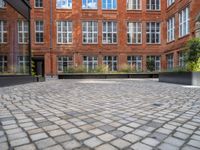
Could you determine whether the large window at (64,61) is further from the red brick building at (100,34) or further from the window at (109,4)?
the window at (109,4)

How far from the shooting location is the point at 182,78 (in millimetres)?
11672

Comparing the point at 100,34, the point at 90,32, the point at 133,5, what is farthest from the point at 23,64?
the point at 133,5

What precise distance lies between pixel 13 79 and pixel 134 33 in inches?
778

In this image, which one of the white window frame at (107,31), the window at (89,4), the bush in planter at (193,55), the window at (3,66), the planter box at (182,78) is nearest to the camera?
the window at (3,66)

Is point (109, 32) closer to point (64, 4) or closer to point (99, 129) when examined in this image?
point (64, 4)

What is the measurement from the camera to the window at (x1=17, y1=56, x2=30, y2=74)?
39.8ft

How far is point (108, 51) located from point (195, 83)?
16638mm

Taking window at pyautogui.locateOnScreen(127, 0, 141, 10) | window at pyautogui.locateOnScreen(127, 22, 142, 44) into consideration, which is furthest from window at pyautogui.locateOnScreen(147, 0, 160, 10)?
window at pyautogui.locateOnScreen(127, 22, 142, 44)

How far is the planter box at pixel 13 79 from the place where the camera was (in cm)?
951

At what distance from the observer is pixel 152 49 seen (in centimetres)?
2698

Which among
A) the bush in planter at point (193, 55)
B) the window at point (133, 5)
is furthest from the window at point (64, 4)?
the bush in planter at point (193, 55)

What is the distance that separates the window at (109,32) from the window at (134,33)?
75.8 inches

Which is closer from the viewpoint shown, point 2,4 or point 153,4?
point 2,4

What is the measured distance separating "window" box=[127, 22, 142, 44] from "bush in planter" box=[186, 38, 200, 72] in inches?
612
